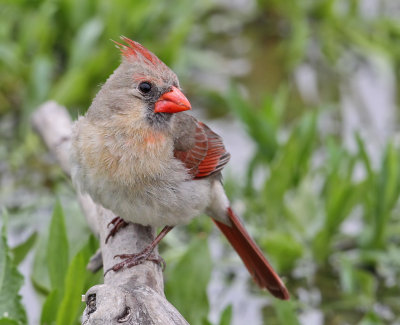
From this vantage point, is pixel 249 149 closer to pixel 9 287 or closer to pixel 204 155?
pixel 204 155

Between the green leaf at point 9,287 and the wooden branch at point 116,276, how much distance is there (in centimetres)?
31

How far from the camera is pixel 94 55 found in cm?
500

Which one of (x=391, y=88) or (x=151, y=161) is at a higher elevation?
(x=151, y=161)

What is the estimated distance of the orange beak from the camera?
285cm

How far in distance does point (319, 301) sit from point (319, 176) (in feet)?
3.23

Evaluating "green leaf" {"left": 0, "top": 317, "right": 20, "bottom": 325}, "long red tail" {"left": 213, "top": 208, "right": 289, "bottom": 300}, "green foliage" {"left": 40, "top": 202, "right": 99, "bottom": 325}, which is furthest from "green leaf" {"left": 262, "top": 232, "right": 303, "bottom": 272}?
"green leaf" {"left": 0, "top": 317, "right": 20, "bottom": 325}

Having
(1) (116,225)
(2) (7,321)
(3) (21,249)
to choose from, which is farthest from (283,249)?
(2) (7,321)

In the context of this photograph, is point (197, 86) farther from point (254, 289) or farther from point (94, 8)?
point (254, 289)

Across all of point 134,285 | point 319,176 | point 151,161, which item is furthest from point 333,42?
point 134,285

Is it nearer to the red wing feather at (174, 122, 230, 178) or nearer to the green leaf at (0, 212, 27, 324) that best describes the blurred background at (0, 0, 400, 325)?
the green leaf at (0, 212, 27, 324)

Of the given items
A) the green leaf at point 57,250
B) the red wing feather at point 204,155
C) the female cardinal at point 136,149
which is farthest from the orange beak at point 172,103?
the green leaf at point 57,250

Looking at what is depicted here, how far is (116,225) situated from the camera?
9.93 feet

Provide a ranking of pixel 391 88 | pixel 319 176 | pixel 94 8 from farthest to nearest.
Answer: pixel 391 88
pixel 94 8
pixel 319 176

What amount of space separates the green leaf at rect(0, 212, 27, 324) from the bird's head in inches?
25.5
